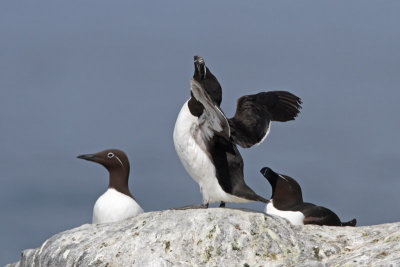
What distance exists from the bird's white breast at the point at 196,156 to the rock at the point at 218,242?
327mm

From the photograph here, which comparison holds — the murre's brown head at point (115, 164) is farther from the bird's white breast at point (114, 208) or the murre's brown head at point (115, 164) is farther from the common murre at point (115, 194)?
the bird's white breast at point (114, 208)

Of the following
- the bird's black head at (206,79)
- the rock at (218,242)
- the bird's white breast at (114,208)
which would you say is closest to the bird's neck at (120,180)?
the bird's white breast at (114,208)

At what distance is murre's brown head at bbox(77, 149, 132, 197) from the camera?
14.9 metres

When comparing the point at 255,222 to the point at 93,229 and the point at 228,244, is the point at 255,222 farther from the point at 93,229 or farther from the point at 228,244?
the point at 93,229

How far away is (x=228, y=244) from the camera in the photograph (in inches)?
461

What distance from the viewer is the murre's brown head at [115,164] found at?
14.9m

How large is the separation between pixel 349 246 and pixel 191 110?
310 centimetres

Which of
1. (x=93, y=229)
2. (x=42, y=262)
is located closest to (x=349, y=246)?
(x=93, y=229)

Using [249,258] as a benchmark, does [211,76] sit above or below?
above

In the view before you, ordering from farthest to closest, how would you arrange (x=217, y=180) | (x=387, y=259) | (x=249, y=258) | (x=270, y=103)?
(x=270, y=103) < (x=217, y=180) < (x=249, y=258) < (x=387, y=259)

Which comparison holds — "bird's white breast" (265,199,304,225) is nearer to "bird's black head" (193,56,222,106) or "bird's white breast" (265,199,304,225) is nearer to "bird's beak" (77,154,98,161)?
"bird's black head" (193,56,222,106)

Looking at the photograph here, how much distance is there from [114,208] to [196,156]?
8.55 ft

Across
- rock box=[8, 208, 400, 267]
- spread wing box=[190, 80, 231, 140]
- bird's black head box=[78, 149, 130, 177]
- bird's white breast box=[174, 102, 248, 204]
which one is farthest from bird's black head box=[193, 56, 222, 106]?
bird's black head box=[78, 149, 130, 177]

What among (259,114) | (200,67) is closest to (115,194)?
(259,114)
